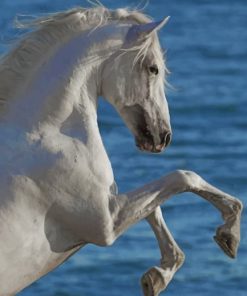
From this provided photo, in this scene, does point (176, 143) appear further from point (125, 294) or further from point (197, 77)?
point (125, 294)

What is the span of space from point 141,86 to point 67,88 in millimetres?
366

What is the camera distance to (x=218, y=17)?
23.9 metres

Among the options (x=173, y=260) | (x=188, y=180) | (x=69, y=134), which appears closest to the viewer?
(x=69, y=134)

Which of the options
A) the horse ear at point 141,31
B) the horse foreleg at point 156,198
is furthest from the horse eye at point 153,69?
the horse foreleg at point 156,198

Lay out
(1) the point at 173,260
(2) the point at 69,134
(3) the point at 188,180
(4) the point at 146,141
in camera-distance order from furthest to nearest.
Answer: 1. (1) the point at 173,260
2. (4) the point at 146,141
3. (3) the point at 188,180
4. (2) the point at 69,134

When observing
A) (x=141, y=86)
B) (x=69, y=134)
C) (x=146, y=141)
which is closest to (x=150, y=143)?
(x=146, y=141)

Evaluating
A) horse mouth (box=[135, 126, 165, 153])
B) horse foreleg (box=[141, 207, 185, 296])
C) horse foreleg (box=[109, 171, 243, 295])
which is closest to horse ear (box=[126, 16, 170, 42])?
horse mouth (box=[135, 126, 165, 153])

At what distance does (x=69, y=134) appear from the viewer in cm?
723

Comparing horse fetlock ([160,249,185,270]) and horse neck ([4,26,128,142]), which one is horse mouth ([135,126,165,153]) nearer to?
horse neck ([4,26,128,142])

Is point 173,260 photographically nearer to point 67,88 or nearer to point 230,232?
point 230,232

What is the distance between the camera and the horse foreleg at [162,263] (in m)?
7.51

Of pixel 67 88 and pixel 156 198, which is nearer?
pixel 67 88

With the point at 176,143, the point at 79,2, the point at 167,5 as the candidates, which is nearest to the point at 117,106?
the point at 176,143

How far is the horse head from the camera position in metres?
7.32
